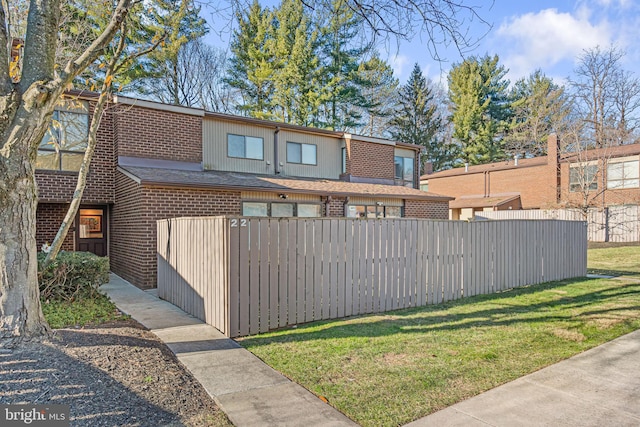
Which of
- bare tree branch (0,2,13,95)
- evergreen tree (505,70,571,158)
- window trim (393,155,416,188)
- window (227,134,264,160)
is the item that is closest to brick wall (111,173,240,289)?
window (227,134,264,160)

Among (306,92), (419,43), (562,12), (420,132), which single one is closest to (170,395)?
(419,43)

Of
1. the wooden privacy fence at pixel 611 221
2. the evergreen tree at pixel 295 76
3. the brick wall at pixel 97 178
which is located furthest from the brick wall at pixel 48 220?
the wooden privacy fence at pixel 611 221

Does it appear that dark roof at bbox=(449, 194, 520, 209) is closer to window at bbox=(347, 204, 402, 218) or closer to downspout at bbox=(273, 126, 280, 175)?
window at bbox=(347, 204, 402, 218)

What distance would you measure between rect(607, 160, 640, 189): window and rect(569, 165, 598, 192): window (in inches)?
31.6

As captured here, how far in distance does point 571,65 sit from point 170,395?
30757mm

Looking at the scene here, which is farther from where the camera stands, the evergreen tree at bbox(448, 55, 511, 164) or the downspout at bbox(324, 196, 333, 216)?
the evergreen tree at bbox(448, 55, 511, 164)

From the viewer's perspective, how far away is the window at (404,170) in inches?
753

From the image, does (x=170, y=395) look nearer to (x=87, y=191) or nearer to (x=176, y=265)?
(x=176, y=265)

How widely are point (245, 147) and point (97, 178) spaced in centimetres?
525

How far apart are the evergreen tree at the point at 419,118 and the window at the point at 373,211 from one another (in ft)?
74.0

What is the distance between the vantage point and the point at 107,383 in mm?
3713

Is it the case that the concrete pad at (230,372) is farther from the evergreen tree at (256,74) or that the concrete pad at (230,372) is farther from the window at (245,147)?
the evergreen tree at (256,74)

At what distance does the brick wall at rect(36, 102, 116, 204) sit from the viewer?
1102cm

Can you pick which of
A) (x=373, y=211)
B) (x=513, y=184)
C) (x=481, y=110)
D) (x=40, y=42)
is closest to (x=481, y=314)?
(x=40, y=42)
